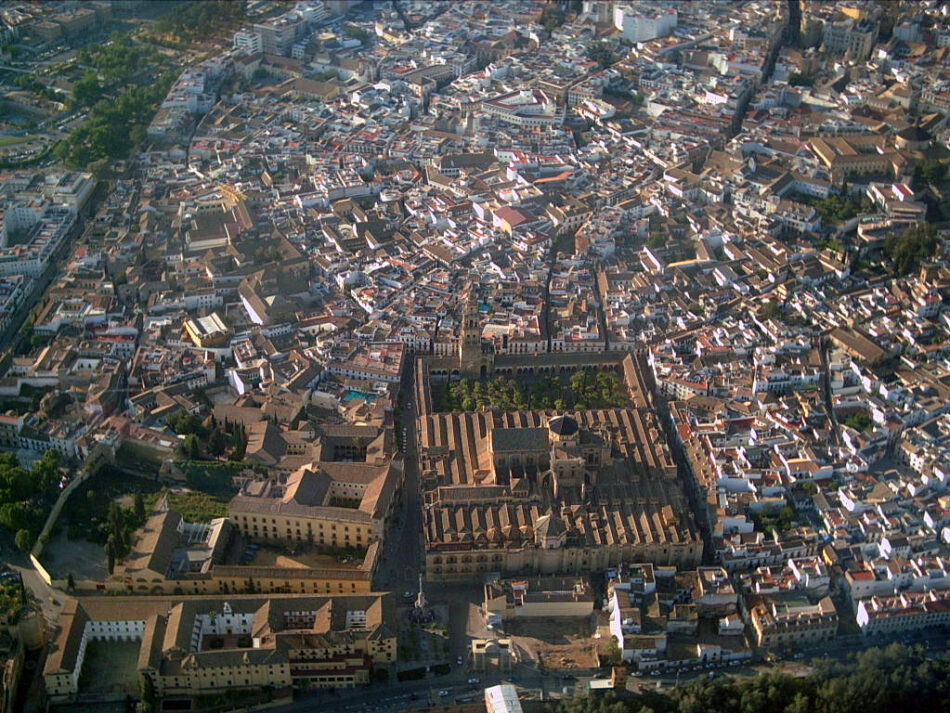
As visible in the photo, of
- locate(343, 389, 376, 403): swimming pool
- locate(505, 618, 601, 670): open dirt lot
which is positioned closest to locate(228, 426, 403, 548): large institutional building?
locate(343, 389, 376, 403): swimming pool

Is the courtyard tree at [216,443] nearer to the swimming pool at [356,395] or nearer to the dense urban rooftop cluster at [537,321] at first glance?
the dense urban rooftop cluster at [537,321]

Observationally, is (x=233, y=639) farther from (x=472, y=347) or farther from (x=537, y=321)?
(x=537, y=321)

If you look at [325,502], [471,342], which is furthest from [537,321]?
[325,502]

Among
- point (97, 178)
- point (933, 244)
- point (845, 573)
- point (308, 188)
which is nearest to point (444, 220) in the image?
point (308, 188)

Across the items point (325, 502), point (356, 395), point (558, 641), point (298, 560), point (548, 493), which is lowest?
point (356, 395)

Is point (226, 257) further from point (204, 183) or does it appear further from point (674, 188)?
point (674, 188)
